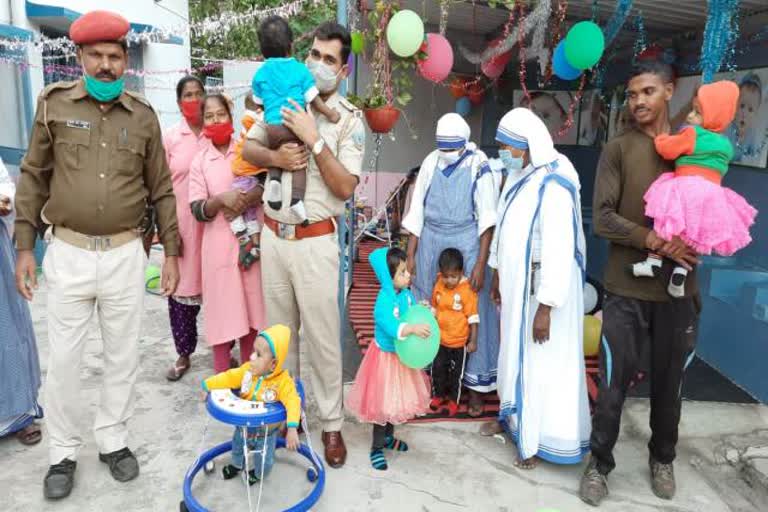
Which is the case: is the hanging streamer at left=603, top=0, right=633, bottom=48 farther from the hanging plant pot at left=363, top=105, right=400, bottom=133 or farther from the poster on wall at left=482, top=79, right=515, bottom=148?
the poster on wall at left=482, top=79, right=515, bottom=148

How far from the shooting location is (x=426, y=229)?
3936mm

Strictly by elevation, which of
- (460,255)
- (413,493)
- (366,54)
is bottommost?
(413,493)

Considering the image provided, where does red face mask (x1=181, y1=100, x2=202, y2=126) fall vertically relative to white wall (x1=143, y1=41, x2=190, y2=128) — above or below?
below

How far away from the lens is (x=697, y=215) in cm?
261

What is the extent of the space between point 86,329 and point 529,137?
7.98 feet

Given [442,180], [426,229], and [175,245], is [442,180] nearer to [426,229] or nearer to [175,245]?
[426,229]

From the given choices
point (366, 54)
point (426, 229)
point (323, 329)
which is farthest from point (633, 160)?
point (366, 54)

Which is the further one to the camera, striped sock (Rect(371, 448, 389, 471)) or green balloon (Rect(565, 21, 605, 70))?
green balloon (Rect(565, 21, 605, 70))

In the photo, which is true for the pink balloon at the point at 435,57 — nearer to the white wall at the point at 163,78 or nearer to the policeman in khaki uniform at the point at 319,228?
the policeman in khaki uniform at the point at 319,228

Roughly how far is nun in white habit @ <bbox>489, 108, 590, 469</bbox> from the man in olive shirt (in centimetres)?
16

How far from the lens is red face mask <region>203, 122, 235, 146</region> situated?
362 cm

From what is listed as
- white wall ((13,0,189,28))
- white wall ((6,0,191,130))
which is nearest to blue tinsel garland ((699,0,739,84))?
white wall ((13,0,189,28))

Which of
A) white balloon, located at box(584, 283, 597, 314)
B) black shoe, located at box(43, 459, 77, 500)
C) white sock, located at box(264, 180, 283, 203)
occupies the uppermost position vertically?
white sock, located at box(264, 180, 283, 203)

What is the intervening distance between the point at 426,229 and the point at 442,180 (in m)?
0.34
